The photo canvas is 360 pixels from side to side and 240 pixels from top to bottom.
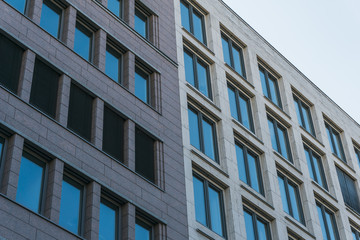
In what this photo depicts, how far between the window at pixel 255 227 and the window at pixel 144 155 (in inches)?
272

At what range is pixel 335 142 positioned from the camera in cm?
4791

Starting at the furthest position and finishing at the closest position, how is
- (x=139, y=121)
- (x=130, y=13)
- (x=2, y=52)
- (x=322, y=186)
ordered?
1. (x=322, y=186)
2. (x=130, y=13)
3. (x=139, y=121)
4. (x=2, y=52)

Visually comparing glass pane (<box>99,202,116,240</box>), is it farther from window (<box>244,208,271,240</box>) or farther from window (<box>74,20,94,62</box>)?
window (<box>244,208,271,240</box>)

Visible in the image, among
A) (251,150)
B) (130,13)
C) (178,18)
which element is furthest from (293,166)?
(130,13)

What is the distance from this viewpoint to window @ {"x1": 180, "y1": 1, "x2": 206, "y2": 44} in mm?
39044

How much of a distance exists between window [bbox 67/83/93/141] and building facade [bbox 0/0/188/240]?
0.16 feet

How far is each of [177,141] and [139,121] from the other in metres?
2.45

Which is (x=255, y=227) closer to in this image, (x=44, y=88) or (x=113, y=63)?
(x=113, y=63)

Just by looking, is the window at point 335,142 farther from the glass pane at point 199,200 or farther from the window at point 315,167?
the glass pane at point 199,200

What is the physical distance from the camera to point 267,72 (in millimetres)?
44031

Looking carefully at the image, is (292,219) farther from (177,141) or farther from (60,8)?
(60,8)

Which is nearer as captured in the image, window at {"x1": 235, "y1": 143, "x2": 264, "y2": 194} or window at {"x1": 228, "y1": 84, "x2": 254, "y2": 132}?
window at {"x1": 235, "y1": 143, "x2": 264, "y2": 194}

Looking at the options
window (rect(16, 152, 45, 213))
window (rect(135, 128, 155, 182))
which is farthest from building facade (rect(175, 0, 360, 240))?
window (rect(16, 152, 45, 213))

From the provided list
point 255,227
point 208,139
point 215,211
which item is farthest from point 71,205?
point 255,227
